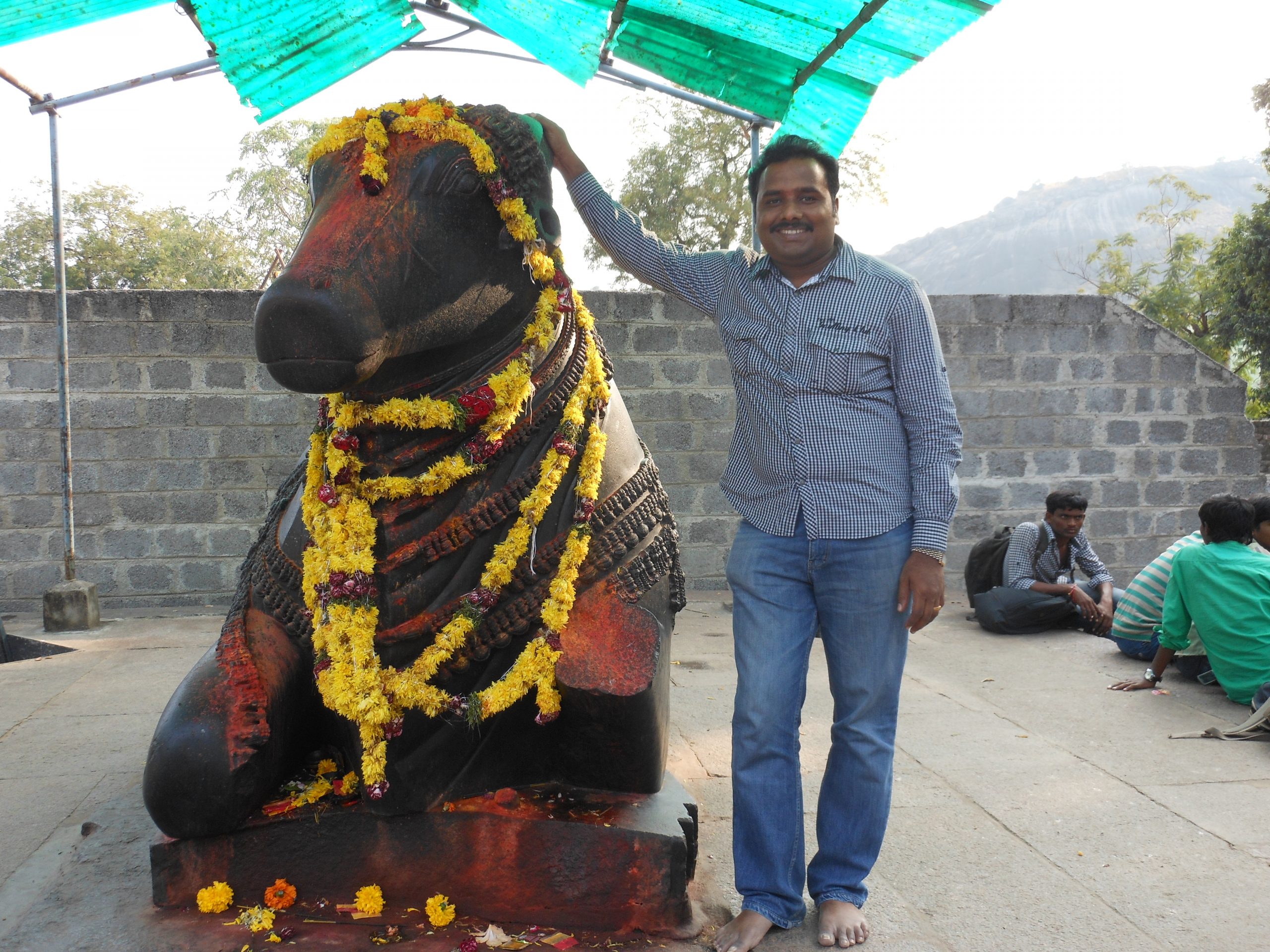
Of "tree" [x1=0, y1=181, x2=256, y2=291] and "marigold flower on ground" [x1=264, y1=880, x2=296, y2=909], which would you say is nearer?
"marigold flower on ground" [x1=264, y1=880, x2=296, y2=909]

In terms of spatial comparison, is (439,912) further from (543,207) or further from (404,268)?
(543,207)

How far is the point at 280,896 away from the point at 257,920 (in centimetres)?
7

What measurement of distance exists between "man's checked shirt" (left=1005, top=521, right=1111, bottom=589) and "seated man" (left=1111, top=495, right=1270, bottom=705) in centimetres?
133

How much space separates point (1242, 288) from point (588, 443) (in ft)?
55.5

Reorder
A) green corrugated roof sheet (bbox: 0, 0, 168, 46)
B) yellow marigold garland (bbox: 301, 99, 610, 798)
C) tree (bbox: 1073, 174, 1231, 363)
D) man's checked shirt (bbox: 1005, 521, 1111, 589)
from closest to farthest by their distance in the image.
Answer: yellow marigold garland (bbox: 301, 99, 610, 798)
green corrugated roof sheet (bbox: 0, 0, 168, 46)
man's checked shirt (bbox: 1005, 521, 1111, 589)
tree (bbox: 1073, 174, 1231, 363)

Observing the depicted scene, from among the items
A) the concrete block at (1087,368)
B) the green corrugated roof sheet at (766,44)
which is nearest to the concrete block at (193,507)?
the green corrugated roof sheet at (766,44)

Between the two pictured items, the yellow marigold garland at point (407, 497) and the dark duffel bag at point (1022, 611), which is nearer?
the yellow marigold garland at point (407, 497)

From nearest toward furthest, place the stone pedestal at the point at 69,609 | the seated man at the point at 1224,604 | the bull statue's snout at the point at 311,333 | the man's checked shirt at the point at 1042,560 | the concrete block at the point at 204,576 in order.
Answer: the bull statue's snout at the point at 311,333 < the seated man at the point at 1224,604 < the stone pedestal at the point at 69,609 < the man's checked shirt at the point at 1042,560 < the concrete block at the point at 204,576

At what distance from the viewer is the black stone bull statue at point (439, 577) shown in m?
1.92

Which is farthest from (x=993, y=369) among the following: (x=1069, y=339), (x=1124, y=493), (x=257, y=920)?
(x=257, y=920)

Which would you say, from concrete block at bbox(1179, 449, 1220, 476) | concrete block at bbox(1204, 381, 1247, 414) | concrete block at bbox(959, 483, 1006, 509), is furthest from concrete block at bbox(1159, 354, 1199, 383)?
concrete block at bbox(959, 483, 1006, 509)

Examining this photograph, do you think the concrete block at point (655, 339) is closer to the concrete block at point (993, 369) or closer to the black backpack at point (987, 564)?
the concrete block at point (993, 369)

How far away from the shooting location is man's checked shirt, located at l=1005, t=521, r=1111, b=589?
576 centimetres

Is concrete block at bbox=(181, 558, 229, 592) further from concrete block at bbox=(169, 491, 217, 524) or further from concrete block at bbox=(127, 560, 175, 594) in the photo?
concrete block at bbox=(169, 491, 217, 524)
